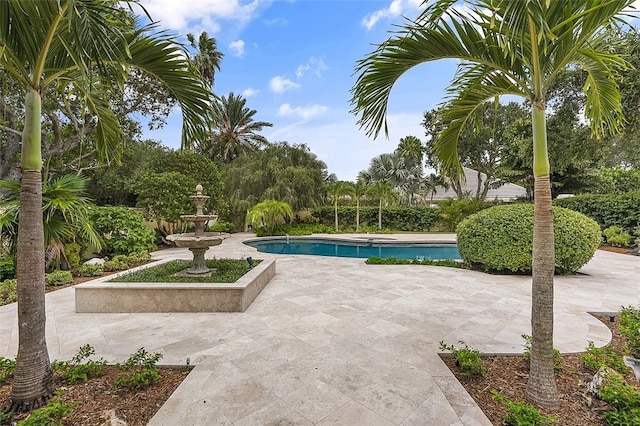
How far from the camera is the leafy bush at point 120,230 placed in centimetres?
873

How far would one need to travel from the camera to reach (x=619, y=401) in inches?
88.0

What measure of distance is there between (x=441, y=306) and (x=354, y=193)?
14324 mm

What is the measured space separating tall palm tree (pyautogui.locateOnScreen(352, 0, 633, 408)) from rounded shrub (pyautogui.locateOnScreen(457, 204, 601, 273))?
4.37 m

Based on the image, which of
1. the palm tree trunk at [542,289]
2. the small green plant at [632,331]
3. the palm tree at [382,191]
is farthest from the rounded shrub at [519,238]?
the palm tree at [382,191]

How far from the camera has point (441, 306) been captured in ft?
16.4

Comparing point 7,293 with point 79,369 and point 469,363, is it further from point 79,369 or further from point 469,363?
point 469,363

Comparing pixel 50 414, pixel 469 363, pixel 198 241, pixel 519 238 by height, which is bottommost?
pixel 469 363

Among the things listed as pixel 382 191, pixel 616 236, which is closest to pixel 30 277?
pixel 616 236

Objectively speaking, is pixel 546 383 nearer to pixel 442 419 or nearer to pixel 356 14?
pixel 442 419

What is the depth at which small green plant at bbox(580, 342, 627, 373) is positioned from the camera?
113 inches

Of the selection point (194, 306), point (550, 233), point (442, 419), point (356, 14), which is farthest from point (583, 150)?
point (194, 306)

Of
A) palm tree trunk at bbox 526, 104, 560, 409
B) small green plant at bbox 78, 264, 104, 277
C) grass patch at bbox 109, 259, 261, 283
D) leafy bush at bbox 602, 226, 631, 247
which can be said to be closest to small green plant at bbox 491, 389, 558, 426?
palm tree trunk at bbox 526, 104, 560, 409

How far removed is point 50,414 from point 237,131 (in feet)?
74.5

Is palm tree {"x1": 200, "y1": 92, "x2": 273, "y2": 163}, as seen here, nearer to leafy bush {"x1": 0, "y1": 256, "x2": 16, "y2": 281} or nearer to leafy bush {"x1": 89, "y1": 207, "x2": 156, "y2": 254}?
leafy bush {"x1": 89, "y1": 207, "x2": 156, "y2": 254}
